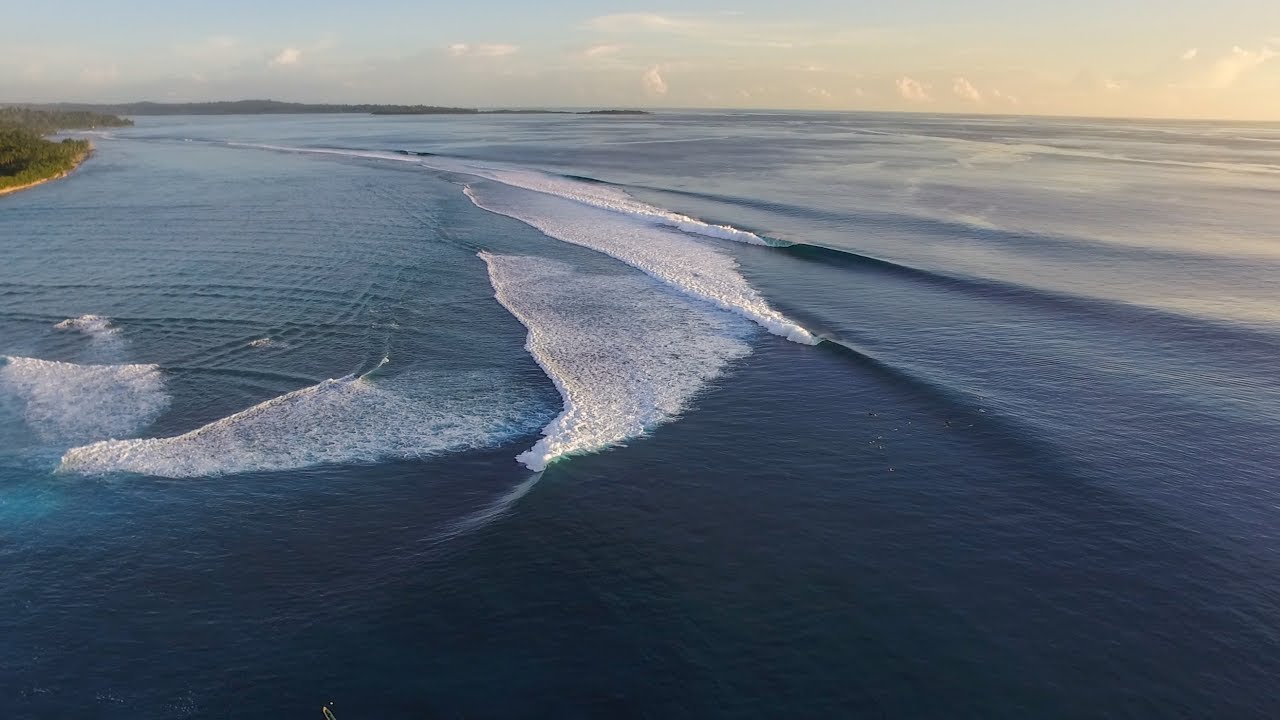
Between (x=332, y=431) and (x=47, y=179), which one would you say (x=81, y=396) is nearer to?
(x=332, y=431)

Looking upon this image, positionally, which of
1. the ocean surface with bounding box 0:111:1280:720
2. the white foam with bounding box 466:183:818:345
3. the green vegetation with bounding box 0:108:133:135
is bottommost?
the ocean surface with bounding box 0:111:1280:720

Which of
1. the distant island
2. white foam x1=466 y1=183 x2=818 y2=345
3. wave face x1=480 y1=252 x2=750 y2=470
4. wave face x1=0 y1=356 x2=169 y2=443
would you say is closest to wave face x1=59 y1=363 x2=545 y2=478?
wave face x1=0 y1=356 x2=169 y2=443

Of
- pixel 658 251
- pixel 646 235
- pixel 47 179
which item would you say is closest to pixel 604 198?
pixel 646 235

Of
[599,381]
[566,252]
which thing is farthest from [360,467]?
[566,252]

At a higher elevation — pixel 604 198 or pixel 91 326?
pixel 604 198

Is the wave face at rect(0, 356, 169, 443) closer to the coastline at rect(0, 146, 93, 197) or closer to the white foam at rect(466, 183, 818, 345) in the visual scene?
the white foam at rect(466, 183, 818, 345)

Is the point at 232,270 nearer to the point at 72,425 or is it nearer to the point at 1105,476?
→ the point at 72,425
